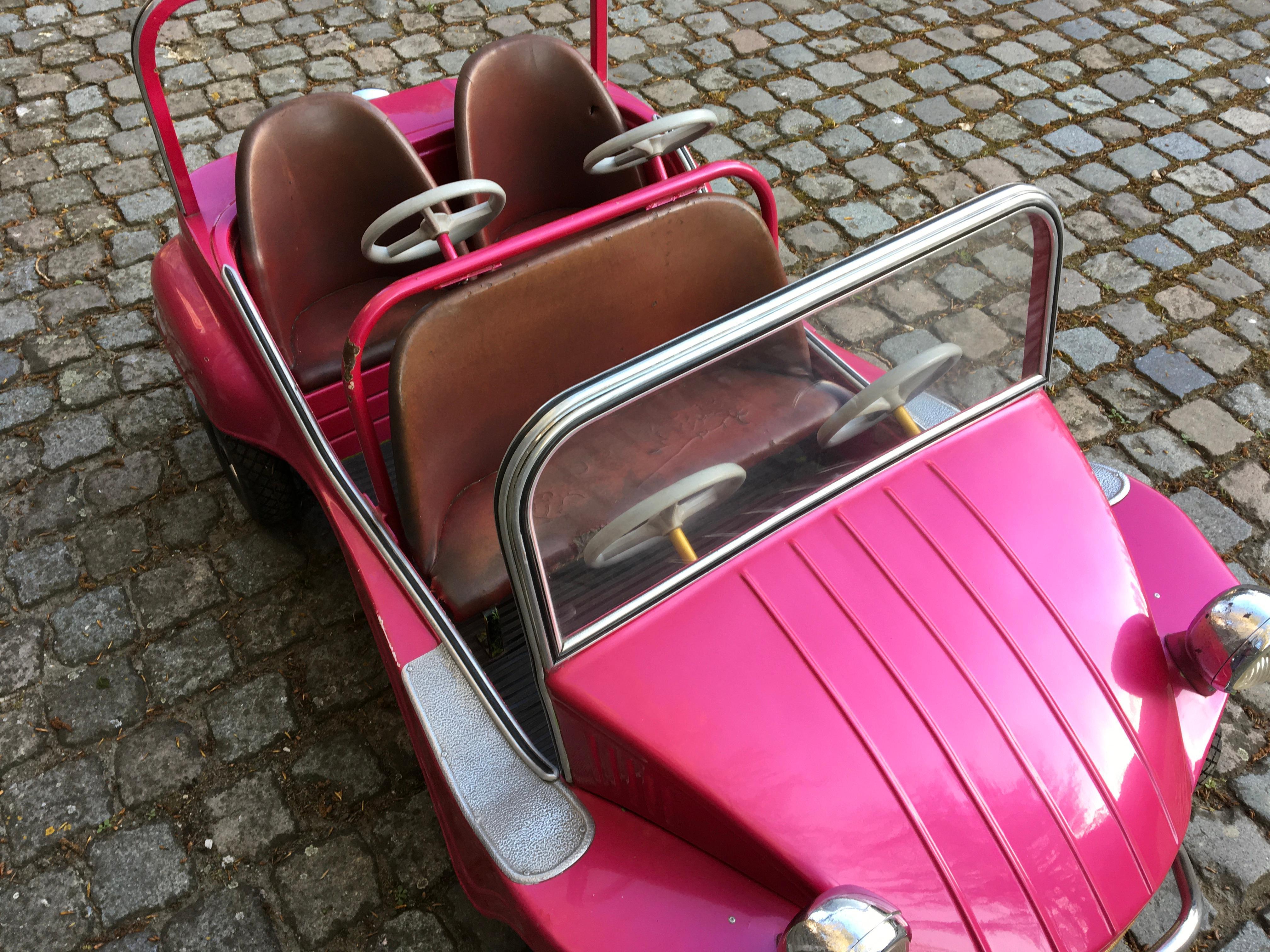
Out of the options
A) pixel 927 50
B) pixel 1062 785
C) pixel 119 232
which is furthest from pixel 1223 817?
pixel 119 232

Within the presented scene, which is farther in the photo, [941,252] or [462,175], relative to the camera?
[462,175]

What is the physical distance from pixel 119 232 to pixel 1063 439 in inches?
148

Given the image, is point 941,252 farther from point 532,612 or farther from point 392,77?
point 392,77

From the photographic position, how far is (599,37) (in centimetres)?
281

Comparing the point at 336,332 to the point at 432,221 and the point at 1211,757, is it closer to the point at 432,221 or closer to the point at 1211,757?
the point at 432,221

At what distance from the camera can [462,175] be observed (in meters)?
2.59

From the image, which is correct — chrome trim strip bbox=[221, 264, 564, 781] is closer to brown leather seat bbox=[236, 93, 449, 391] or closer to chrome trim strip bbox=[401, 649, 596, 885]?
chrome trim strip bbox=[401, 649, 596, 885]

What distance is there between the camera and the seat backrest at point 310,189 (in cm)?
240

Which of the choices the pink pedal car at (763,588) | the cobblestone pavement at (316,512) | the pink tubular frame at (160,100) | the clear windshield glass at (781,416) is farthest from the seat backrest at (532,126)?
the cobblestone pavement at (316,512)

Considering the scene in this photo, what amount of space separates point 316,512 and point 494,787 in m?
1.59

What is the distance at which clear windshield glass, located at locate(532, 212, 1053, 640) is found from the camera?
1587 millimetres

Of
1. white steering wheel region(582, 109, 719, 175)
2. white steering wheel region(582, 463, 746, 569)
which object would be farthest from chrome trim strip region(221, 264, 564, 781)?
white steering wheel region(582, 109, 719, 175)

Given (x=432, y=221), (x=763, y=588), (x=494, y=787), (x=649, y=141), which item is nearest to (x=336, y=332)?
(x=432, y=221)

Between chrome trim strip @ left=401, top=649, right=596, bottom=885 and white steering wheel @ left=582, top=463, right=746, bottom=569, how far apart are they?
0.46 metres
